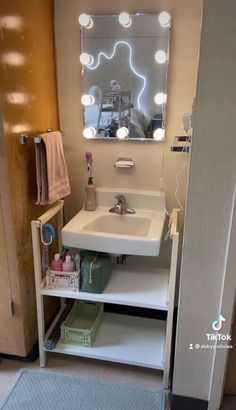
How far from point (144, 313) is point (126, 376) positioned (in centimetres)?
46

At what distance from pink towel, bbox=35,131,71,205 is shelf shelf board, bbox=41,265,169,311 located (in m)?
0.50

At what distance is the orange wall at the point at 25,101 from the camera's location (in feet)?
4.58

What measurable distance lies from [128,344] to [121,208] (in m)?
0.79

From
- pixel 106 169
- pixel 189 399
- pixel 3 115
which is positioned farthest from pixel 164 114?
pixel 189 399

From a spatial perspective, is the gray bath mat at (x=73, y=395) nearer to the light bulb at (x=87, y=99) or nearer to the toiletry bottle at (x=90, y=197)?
the toiletry bottle at (x=90, y=197)

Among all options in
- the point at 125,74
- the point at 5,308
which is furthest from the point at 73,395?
the point at 125,74

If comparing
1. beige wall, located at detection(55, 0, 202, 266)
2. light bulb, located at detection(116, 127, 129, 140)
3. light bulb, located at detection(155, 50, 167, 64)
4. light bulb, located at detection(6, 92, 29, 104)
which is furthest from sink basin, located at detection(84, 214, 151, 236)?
light bulb, located at detection(155, 50, 167, 64)

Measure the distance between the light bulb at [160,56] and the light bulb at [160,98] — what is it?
17cm

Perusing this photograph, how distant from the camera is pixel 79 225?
1.70m

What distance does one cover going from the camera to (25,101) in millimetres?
1545

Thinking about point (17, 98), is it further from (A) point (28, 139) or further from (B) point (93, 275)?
(B) point (93, 275)

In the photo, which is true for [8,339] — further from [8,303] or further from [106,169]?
[106,169]

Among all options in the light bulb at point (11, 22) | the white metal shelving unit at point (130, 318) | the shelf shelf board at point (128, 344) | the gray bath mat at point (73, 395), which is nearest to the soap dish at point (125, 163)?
the white metal shelving unit at point (130, 318)

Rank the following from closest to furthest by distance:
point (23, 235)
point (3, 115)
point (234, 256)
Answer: point (234, 256), point (3, 115), point (23, 235)
